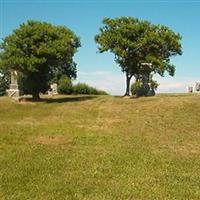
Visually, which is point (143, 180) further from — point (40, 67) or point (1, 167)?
point (40, 67)

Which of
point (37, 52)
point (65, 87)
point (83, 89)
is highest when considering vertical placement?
point (37, 52)

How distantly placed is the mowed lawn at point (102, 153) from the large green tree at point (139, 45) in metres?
12.1

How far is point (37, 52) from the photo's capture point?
47.7 metres

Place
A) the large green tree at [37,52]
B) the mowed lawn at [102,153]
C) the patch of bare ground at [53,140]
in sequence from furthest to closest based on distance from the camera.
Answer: the large green tree at [37,52]
the patch of bare ground at [53,140]
the mowed lawn at [102,153]

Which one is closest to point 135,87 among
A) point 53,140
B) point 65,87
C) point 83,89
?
point 65,87

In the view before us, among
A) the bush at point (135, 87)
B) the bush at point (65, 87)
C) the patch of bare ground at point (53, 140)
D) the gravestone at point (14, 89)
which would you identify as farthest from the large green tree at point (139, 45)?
the patch of bare ground at point (53, 140)

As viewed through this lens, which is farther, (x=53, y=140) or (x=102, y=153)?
(x=53, y=140)

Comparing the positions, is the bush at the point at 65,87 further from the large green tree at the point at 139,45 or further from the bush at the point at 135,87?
the large green tree at the point at 139,45

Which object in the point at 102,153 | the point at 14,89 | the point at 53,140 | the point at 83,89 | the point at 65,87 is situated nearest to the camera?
the point at 102,153

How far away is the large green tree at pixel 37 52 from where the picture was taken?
4788cm

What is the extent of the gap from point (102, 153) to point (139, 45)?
30.5m

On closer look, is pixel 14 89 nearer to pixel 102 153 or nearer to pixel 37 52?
pixel 37 52

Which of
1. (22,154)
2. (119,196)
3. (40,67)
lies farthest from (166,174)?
(40,67)

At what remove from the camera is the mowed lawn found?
52.2 feet
